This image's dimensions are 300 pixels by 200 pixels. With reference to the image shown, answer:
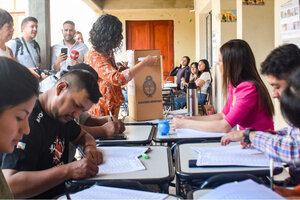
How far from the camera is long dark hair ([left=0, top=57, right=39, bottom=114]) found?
0.94 meters

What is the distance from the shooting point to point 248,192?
3.54 ft

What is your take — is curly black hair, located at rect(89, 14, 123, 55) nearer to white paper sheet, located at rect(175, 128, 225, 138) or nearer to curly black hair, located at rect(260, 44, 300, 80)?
white paper sheet, located at rect(175, 128, 225, 138)

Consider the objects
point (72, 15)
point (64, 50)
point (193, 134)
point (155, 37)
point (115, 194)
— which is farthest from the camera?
point (155, 37)

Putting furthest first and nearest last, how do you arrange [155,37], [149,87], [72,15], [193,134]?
[155,37] < [72,15] < [149,87] < [193,134]

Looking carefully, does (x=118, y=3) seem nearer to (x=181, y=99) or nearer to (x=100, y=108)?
(x=181, y=99)

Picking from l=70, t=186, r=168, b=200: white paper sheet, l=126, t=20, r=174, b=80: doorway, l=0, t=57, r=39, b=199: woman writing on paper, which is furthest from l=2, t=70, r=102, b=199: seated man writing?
l=126, t=20, r=174, b=80: doorway

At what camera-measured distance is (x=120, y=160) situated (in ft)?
5.83

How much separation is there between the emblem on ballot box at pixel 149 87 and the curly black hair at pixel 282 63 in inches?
54.3

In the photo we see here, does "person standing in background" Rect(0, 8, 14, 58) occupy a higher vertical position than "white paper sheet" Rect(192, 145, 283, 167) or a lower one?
higher

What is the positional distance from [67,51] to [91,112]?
5.40ft

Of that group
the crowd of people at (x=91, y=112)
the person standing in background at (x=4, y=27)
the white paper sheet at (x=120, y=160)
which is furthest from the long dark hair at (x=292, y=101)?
the person standing in background at (x=4, y=27)

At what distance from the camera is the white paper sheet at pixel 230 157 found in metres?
1.65

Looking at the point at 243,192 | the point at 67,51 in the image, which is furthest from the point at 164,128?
the point at 67,51

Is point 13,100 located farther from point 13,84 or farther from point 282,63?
point 282,63
